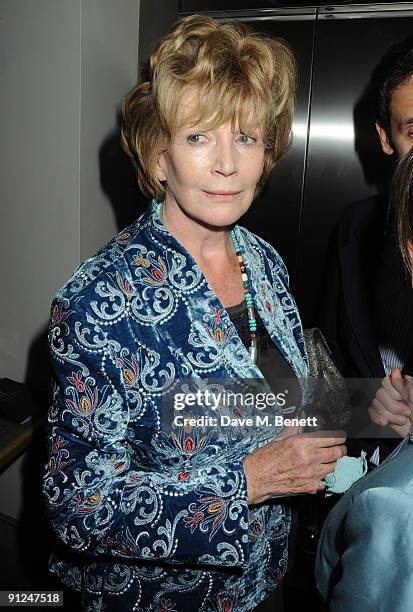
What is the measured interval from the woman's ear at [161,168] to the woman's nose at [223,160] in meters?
0.13

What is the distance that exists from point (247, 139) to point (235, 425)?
0.65 metres

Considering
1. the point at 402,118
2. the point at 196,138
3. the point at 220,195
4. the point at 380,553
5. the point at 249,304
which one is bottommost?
the point at 380,553

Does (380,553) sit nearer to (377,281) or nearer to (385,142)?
(377,281)

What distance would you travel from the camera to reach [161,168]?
134cm

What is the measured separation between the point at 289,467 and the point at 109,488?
1.17 feet

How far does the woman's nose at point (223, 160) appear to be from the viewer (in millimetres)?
1249

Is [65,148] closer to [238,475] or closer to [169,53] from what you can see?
[169,53]

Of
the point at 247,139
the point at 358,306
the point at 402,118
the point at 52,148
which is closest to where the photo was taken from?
the point at 247,139

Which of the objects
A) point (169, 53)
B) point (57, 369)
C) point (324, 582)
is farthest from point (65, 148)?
point (324, 582)

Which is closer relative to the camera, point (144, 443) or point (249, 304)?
point (144, 443)

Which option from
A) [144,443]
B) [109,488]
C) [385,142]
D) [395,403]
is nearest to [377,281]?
[385,142]

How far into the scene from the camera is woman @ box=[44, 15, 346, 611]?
42.8 inches

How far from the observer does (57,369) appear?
1.10m

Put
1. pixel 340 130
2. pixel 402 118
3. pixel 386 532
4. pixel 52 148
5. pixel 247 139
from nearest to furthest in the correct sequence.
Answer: pixel 386 532, pixel 247 139, pixel 402 118, pixel 52 148, pixel 340 130
